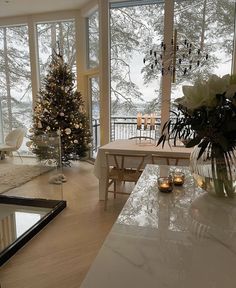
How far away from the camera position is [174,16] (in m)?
4.93

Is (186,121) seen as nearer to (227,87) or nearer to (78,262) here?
(227,87)

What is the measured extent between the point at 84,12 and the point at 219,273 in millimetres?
6253

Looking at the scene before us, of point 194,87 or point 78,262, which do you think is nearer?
point 194,87

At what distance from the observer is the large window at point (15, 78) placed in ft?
21.9

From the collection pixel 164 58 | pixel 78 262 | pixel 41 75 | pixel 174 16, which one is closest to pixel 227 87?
pixel 78 262

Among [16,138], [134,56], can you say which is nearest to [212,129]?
[134,56]

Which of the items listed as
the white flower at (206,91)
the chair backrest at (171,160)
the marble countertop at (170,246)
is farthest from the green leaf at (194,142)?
the chair backrest at (171,160)

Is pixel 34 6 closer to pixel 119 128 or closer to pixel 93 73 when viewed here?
pixel 93 73

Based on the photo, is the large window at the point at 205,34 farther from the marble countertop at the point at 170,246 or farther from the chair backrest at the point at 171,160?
the marble countertop at the point at 170,246

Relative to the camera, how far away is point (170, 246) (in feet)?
2.71

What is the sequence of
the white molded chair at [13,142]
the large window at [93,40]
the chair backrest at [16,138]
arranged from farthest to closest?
the chair backrest at [16,138]
the white molded chair at [13,142]
the large window at [93,40]

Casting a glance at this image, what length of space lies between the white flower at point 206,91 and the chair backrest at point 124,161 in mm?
2343

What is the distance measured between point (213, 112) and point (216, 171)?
284 millimetres

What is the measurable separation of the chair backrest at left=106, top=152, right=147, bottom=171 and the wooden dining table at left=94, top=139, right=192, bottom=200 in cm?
6
